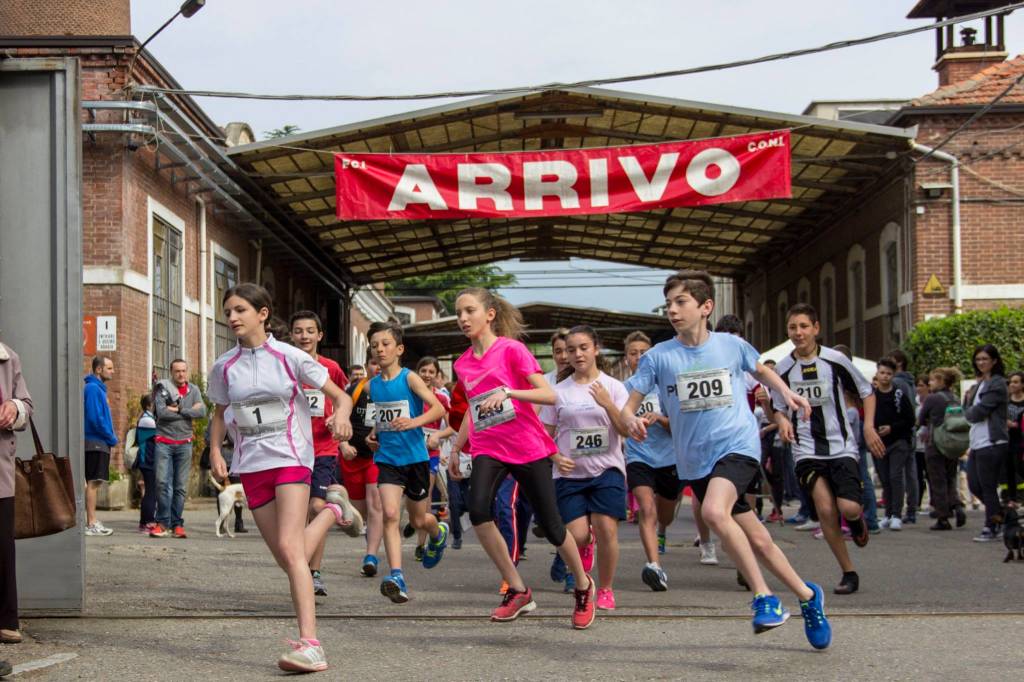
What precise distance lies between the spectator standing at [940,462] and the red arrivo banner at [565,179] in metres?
5.63

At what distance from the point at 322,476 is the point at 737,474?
11.1ft

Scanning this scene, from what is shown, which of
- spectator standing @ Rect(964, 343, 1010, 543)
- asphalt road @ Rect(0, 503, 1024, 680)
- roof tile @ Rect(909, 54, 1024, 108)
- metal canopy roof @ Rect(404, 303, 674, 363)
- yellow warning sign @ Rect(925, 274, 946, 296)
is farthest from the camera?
metal canopy roof @ Rect(404, 303, 674, 363)

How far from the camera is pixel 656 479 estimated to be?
9.93m

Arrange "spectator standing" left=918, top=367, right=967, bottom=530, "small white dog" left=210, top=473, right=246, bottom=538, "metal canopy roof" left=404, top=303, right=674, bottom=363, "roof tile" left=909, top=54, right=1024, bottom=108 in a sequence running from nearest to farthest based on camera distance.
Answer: "small white dog" left=210, top=473, right=246, bottom=538 → "spectator standing" left=918, top=367, right=967, bottom=530 → "roof tile" left=909, top=54, right=1024, bottom=108 → "metal canopy roof" left=404, top=303, right=674, bottom=363

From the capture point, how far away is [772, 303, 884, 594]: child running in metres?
9.11

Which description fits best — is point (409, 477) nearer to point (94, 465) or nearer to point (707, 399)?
point (707, 399)

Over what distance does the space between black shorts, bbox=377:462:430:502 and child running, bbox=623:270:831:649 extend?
2226mm

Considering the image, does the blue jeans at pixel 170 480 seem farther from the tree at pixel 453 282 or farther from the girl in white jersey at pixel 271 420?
the tree at pixel 453 282

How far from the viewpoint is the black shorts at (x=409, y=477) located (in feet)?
29.2

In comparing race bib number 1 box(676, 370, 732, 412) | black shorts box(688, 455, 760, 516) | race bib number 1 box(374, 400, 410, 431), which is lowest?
black shorts box(688, 455, 760, 516)

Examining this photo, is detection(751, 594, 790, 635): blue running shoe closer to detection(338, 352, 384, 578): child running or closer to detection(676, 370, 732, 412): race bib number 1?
detection(676, 370, 732, 412): race bib number 1

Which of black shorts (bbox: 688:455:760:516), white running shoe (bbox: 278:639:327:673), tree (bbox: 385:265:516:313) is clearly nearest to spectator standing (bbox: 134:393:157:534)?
white running shoe (bbox: 278:639:327:673)

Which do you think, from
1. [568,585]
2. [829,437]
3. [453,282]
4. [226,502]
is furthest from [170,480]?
[453,282]

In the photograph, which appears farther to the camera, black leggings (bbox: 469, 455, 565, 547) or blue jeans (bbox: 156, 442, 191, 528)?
blue jeans (bbox: 156, 442, 191, 528)
